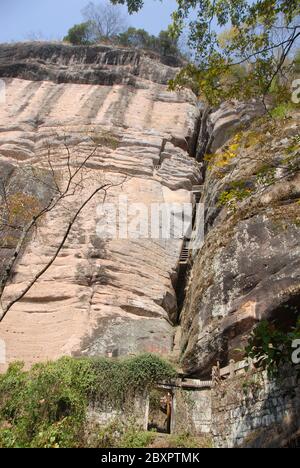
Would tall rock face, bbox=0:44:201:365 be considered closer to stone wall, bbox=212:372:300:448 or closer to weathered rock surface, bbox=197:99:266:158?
weathered rock surface, bbox=197:99:266:158

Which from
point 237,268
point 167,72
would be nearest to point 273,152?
point 237,268

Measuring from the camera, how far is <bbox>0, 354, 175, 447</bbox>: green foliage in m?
9.21

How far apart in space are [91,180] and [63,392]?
33.3 ft

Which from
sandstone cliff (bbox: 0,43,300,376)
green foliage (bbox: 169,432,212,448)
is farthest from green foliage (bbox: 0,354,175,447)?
green foliage (bbox: 169,432,212,448)

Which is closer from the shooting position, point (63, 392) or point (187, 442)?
point (187, 442)

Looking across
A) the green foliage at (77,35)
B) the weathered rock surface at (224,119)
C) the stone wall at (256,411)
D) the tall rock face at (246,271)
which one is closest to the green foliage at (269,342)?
the stone wall at (256,411)

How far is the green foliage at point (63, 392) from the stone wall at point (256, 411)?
1.74m

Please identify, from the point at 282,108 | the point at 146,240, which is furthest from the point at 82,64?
the point at 282,108

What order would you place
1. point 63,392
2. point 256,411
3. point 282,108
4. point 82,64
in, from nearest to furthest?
point 256,411 < point 63,392 < point 282,108 < point 82,64

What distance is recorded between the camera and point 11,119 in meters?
22.7

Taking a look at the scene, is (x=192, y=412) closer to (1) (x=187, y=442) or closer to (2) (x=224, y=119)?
(1) (x=187, y=442)

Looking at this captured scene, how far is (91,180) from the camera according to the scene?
18.7m

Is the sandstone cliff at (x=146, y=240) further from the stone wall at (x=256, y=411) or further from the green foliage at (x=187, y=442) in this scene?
the green foliage at (x=187, y=442)

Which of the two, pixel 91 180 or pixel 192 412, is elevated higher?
pixel 91 180
